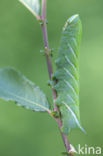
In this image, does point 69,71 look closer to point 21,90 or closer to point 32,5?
point 21,90

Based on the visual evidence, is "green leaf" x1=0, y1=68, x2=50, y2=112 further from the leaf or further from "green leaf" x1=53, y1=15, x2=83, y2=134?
the leaf

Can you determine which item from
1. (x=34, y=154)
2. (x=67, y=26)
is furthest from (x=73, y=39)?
(x=34, y=154)

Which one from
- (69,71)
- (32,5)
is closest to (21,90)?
(69,71)

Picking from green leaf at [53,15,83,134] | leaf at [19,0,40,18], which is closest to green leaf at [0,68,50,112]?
green leaf at [53,15,83,134]

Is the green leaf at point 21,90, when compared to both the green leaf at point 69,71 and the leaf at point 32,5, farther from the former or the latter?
the leaf at point 32,5

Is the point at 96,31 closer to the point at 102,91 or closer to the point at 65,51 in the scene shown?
the point at 102,91

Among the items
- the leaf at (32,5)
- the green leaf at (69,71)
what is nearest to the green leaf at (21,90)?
the green leaf at (69,71)
